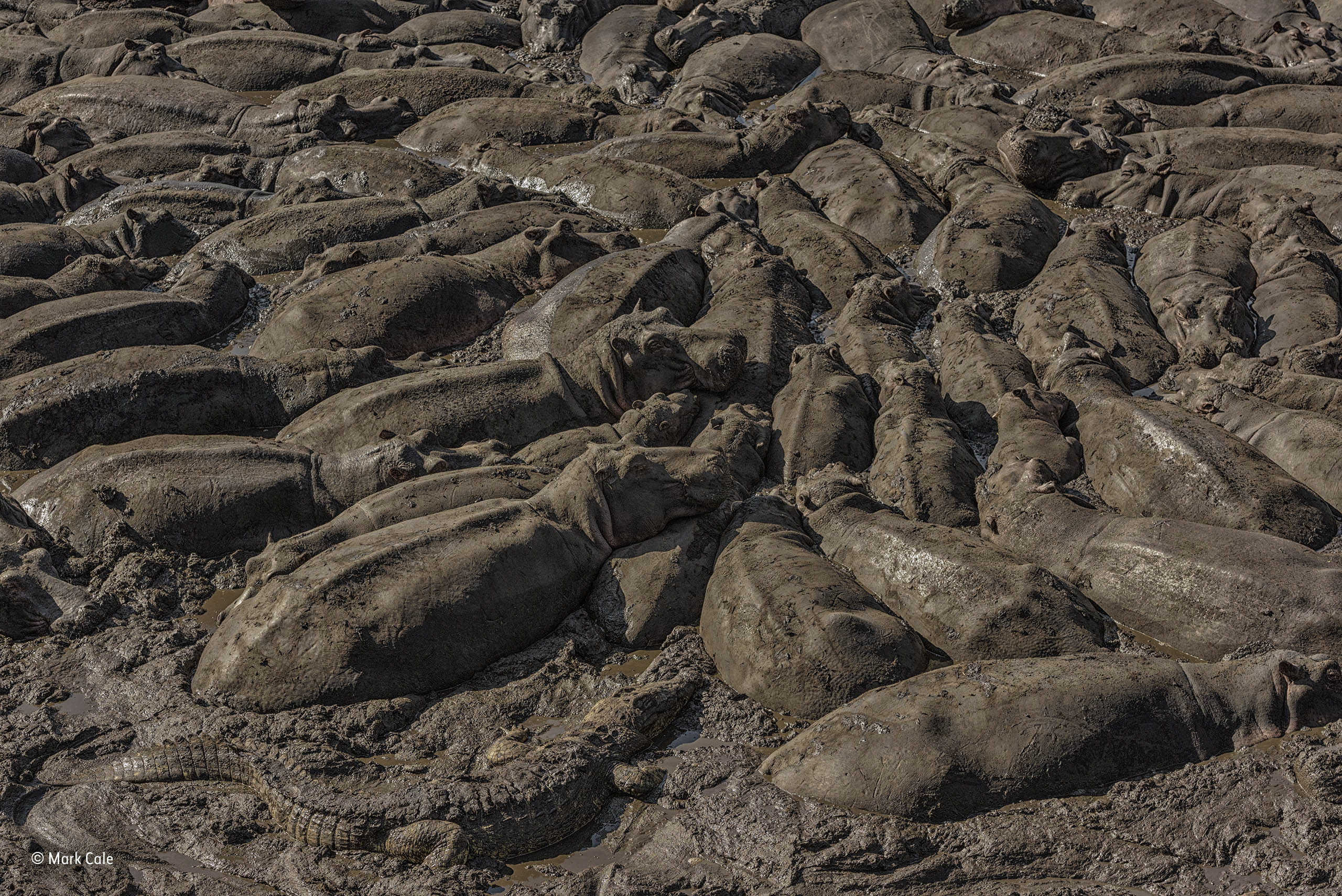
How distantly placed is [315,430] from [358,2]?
38.9 feet

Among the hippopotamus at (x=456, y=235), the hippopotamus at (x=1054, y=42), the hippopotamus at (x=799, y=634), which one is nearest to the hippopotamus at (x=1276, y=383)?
the hippopotamus at (x=799, y=634)

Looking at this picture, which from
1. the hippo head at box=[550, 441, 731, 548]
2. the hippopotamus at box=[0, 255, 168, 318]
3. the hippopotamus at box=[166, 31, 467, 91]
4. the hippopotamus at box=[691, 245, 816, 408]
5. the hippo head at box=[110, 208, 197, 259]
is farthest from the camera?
the hippopotamus at box=[166, 31, 467, 91]

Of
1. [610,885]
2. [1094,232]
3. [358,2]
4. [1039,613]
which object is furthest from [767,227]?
[358,2]

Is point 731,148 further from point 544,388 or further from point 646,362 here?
point 544,388

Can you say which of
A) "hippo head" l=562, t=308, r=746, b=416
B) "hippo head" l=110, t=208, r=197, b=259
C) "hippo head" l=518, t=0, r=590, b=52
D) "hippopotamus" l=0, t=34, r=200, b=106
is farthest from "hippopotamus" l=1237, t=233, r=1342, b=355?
"hippopotamus" l=0, t=34, r=200, b=106

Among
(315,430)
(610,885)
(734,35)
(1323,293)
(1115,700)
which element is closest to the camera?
(610,885)

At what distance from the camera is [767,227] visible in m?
11.7

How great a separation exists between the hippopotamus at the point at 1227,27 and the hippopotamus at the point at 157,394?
11873 mm

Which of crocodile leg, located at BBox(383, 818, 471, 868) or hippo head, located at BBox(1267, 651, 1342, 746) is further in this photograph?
hippo head, located at BBox(1267, 651, 1342, 746)

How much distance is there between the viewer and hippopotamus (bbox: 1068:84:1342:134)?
42.0 feet

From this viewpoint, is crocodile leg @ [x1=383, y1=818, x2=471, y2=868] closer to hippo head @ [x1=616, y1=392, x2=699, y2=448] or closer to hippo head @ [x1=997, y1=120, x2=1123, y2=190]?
hippo head @ [x1=616, y1=392, x2=699, y2=448]

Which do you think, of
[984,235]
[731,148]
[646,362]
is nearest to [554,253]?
[646,362]

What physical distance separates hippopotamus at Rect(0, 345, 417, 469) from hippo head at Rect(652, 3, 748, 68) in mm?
8881

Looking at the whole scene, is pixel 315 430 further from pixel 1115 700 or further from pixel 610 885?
pixel 1115 700
